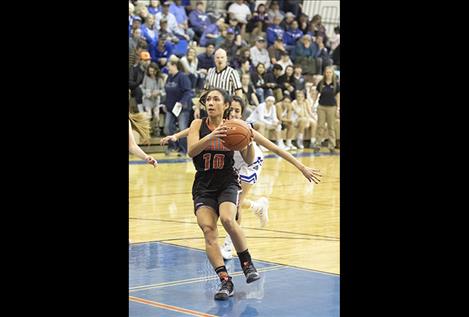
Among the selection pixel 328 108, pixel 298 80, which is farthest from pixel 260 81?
pixel 328 108

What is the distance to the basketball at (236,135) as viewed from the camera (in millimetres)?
6778

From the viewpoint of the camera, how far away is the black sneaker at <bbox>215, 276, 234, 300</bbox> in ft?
22.6

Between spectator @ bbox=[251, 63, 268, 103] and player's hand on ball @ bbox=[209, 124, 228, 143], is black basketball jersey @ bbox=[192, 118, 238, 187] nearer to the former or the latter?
player's hand on ball @ bbox=[209, 124, 228, 143]

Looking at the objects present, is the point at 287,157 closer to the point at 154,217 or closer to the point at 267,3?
the point at 154,217

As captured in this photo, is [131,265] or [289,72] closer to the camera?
[131,265]

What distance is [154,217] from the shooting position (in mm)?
11344

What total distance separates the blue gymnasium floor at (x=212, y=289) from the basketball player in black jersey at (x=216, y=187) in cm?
21

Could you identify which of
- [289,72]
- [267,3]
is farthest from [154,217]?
[267,3]

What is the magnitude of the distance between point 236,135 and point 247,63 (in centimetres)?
1461

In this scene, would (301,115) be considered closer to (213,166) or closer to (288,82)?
(288,82)

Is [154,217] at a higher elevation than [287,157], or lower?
lower
